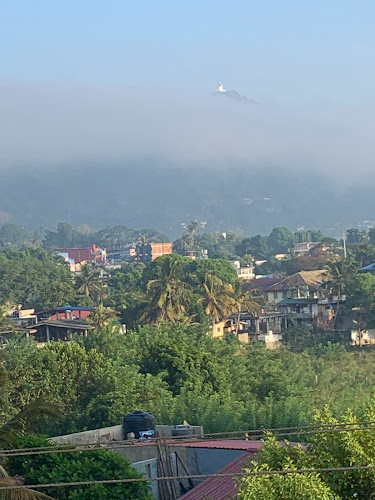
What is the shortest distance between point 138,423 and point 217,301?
40868 mm

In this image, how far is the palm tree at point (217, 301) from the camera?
6209 centimetres

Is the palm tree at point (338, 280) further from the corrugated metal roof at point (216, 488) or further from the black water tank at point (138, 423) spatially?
the corrugated metal roof at point (216, 488)

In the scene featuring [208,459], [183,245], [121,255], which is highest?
[183,245]

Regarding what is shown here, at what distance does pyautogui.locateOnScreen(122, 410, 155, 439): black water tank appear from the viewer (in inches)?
845

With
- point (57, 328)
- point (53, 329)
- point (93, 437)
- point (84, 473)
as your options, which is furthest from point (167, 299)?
point (84, 473)

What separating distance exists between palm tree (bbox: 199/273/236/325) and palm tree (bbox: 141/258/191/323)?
1.41 meters

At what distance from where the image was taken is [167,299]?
59.9m

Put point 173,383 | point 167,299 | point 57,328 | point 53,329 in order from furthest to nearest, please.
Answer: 1. point 167,299
2. point 53,329
3. point 57,328
4. point 173,383

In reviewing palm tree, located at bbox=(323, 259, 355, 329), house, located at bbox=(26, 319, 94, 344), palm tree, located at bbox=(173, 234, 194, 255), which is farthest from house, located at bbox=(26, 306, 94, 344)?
palm tree, located at bbox=(173, 234, 194, 255)

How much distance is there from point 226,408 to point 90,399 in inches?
216

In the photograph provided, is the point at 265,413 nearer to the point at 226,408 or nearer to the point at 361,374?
the point at 226,408

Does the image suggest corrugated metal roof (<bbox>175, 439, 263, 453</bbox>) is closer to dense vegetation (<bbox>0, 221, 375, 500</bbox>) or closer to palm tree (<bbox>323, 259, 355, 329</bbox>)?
dense vegetation (<bbox>0, 221, 375, 500</bbox>)

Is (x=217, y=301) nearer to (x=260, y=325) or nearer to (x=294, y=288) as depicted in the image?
(x=260, y=325)

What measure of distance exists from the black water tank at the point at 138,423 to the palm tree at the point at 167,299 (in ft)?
121
